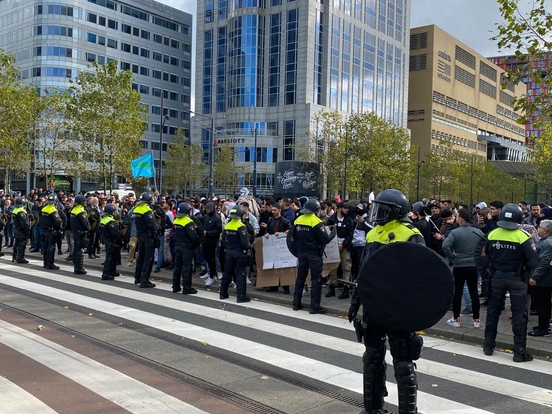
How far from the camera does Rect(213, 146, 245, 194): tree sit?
61.6 metres

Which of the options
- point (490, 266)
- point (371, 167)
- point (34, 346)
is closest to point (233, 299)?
point (34, 346)

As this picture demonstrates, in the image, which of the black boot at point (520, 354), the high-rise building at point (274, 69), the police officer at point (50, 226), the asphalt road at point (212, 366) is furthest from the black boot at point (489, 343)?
the high-rise building at point (274, 69)

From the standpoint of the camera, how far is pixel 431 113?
8756 cm

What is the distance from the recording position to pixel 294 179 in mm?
40062

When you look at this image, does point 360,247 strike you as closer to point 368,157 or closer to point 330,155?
point 368,157

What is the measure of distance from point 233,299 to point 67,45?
225 feet

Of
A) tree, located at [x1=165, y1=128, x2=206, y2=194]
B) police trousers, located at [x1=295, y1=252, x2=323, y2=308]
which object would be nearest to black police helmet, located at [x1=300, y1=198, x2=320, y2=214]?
police trousers, located at [x1=295, y1=252, x2=323, y2=308]

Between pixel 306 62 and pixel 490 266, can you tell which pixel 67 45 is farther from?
pixel 490 266

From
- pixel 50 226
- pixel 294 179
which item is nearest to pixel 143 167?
pixel 50 226

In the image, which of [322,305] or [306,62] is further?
[306,62]

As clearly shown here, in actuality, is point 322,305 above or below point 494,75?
below

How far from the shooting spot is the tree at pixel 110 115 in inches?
1166

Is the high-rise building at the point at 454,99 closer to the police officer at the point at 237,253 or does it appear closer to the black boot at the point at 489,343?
the police officer at the point at 237,253

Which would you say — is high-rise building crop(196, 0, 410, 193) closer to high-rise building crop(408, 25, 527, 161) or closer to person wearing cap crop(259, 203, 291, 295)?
high-rise building crop(408, 25, 527, 161)
